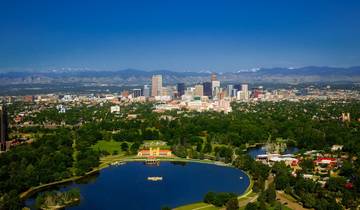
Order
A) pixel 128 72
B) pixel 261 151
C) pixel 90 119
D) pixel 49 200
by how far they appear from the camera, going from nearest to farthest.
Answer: pixel 49 200 < pixel 261 151 < pixel 90 119 < pixel 128 72

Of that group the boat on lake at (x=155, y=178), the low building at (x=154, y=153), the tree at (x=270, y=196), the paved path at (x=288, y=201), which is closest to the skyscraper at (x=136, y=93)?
the low building at (x=154, y=153)

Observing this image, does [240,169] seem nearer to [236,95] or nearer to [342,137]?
[342,137]

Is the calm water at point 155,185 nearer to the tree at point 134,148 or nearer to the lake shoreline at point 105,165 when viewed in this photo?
the lake shoreline at point 105,165

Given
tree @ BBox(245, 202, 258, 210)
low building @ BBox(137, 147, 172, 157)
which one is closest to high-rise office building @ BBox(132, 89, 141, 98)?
low building @ BBox(137, 147, 172, 157)

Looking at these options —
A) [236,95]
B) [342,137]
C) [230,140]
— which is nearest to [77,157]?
[230,140]

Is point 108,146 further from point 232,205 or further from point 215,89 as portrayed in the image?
point 215,89

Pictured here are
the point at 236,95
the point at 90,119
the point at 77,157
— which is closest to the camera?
the point at 77,157
